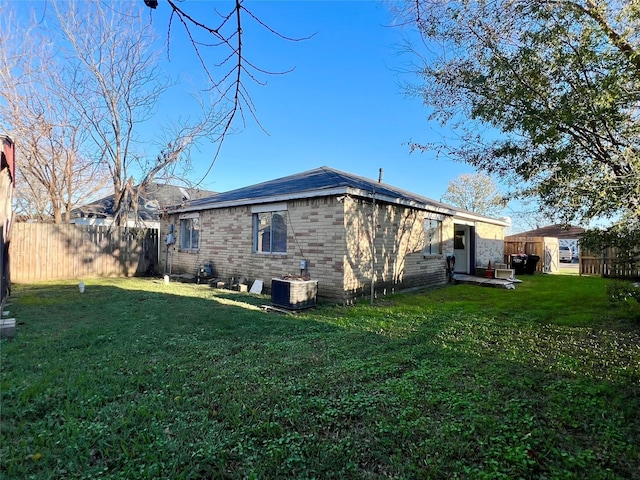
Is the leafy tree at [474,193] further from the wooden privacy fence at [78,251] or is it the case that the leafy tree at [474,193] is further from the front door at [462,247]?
the wooden privacy fence at [78,251]

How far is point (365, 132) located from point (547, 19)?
23.6 feet

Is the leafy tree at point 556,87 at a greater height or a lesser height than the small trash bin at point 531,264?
greater

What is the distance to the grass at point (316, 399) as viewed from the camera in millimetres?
2297

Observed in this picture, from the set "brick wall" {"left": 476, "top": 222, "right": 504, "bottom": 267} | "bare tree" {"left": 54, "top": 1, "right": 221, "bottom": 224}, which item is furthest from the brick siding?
"bare tree" {"left": 54, "top": 1, "right": 221, "bottom": 224}

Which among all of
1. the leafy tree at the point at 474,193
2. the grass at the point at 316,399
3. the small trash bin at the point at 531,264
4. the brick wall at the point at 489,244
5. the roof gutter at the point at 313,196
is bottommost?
the grass at the point at 316,399

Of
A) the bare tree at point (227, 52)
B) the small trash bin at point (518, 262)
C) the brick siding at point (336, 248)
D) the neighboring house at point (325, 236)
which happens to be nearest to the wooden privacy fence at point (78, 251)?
the neighboring house at point (325, 236)

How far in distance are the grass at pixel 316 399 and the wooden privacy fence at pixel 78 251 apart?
258 inches

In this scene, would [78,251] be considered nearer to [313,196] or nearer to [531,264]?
[313,196]

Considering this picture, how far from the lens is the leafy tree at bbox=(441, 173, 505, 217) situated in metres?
30.1

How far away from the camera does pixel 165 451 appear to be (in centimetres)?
238

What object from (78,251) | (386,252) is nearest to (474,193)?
(386,252)

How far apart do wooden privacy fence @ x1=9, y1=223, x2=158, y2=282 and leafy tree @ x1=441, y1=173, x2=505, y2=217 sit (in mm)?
26237

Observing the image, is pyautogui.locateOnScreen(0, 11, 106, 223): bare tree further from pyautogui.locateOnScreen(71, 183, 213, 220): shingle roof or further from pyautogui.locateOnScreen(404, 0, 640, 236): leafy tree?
pyautogui.locateOnScreen(404, 0, 640, 236): leafy tree

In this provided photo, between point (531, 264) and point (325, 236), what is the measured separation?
14.1m
